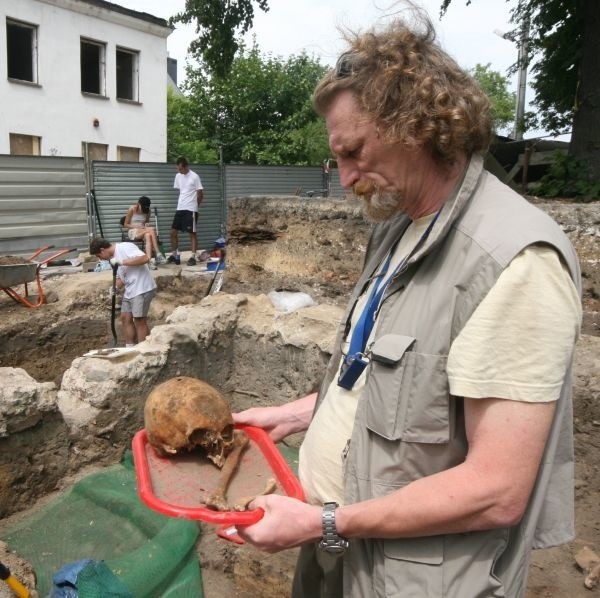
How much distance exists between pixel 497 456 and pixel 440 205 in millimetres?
Result: 624

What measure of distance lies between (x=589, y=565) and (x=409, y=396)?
2446 mm

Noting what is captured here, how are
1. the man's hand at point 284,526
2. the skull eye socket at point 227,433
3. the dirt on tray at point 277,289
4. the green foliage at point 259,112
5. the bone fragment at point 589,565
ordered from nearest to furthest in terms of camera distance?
the man's hand at point 284,526 < the skull eye socket at point 227,433 < the bone fragment at point 589,565 < the dirt on tray at point 277,289 < the green foliage at point 259,112

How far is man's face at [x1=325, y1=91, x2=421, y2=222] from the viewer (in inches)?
57.6

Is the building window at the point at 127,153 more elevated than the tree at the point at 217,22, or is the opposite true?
the tree at the point at 217,22

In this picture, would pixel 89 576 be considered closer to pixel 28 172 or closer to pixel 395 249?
pixel 395 249

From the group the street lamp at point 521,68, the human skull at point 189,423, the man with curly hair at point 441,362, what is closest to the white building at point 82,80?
the street lamp at point 521,68

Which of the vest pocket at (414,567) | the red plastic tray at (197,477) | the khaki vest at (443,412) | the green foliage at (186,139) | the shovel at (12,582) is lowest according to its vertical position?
the shovel at (12,582)

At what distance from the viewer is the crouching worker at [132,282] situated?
7.81m

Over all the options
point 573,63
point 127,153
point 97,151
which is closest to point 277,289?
point 573,63

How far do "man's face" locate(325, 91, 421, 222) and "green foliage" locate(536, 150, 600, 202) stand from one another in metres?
5.70

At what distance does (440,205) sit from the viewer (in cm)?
151

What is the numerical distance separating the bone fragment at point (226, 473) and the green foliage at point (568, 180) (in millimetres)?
5548

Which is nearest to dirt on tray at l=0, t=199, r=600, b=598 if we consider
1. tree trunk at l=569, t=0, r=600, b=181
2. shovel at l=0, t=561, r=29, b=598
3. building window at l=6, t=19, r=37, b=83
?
shovel at l=0, t=561, r=29, b=598

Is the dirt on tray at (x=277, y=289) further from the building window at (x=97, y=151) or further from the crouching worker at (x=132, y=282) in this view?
the building window at (x=97, y=151)
